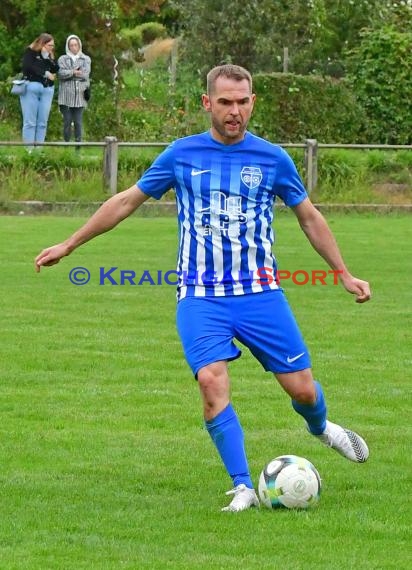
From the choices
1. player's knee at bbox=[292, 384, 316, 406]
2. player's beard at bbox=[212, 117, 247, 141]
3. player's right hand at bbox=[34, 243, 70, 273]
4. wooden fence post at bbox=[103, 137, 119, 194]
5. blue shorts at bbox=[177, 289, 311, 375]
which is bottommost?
wooden fence post at bbox=[103, 137, 119, 194]

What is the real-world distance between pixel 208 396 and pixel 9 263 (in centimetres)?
1115

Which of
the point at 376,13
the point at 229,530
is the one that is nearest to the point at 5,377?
the point at 229,530

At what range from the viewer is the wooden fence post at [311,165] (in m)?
25.4

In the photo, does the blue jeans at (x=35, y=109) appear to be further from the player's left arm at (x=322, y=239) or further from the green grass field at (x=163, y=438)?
the player's left arm at (x=322, y=239)

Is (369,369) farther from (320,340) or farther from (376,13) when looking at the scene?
(376,13)

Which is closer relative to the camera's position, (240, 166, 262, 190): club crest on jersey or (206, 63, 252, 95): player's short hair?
(206, 63, 252, 95): player's short hair

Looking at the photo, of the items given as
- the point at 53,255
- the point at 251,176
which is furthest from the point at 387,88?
the point at 53,255

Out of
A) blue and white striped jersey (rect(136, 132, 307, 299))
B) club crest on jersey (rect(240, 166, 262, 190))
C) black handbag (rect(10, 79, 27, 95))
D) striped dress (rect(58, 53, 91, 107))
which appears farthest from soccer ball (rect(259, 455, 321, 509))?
striped dress (rect(58, 53, 91, 107))

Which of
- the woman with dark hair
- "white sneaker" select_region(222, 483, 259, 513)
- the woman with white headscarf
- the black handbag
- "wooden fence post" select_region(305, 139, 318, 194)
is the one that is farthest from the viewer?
"wooden fence post" select_region(305, 139, 318, 194)

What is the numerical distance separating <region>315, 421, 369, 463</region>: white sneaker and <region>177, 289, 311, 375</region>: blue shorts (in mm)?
605

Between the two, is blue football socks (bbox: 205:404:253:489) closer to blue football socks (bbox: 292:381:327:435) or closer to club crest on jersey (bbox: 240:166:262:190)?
blue football socks (bbox: 292:381:327:435)

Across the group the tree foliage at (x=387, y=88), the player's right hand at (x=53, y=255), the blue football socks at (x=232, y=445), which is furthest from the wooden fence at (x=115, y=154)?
the blue football socks at (x=232, y=445)

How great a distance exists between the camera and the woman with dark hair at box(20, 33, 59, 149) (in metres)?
24.3

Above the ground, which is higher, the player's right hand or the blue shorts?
the player's right hand
